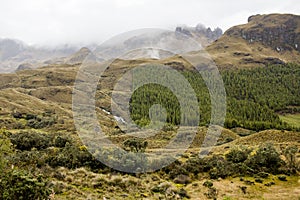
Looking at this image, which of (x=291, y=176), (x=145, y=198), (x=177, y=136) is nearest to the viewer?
(x=145, y=198)

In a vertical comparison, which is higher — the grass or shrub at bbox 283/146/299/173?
shrub at bbox 283/146/299/173

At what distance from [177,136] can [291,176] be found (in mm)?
34809

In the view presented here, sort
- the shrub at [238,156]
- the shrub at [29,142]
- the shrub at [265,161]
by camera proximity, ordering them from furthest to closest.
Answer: the shrub at [29,142] < the shrub at [238,156] < the shrub at [265,161]

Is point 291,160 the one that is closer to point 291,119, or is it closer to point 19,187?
point 19,187

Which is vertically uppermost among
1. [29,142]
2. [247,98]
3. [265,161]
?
[29,142]

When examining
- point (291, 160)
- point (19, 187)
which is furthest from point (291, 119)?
point (19, 187)

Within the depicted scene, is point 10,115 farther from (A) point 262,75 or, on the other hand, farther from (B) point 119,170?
(A) point 262,75

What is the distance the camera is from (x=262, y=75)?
577 feet

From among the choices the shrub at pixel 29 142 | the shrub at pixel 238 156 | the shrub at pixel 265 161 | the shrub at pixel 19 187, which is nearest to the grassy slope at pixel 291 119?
the shrub at pixel 238 156

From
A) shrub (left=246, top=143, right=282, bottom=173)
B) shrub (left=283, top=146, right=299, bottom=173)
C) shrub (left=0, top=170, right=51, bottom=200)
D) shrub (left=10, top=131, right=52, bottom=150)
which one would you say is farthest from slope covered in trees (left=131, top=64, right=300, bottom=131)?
shrub (left=0, top=170, right=51, bottom=200)

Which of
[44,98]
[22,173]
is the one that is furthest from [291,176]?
[44,98]

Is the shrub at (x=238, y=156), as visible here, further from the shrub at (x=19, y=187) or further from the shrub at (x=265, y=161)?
the shrub at (x=19, y=187)

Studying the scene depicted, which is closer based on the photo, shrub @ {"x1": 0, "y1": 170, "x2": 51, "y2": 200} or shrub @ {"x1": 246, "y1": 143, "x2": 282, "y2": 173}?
shrub @ {"x1": 0, "y1": 170, "x2": 51, "y2": 200}

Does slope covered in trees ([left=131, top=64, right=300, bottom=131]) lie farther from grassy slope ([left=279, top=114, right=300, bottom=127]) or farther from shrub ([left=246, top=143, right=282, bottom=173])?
shrub ([left=246, top=143, right=282, bottom=173])
